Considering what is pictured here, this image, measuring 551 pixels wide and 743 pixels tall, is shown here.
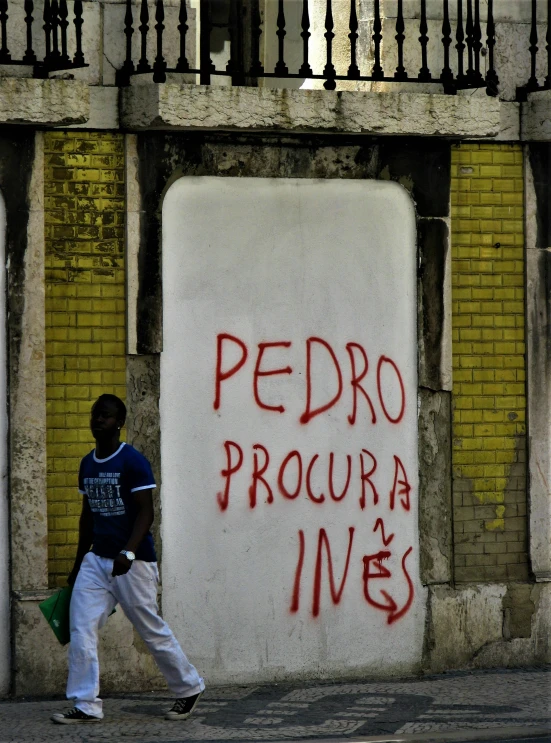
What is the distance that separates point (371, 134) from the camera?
30.1 ft

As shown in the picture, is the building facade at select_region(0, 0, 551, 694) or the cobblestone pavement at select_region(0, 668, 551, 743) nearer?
the cobblestone pavement at select_region(0, 668, 551, 743)

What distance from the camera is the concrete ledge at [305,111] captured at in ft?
28.5

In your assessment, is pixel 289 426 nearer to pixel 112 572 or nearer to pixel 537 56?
pixel 112 572

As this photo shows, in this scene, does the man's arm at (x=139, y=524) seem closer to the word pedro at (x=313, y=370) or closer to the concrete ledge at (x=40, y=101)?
the word pedro at (x=313, y=370)

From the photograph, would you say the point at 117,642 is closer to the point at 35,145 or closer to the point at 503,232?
the point at 35,145

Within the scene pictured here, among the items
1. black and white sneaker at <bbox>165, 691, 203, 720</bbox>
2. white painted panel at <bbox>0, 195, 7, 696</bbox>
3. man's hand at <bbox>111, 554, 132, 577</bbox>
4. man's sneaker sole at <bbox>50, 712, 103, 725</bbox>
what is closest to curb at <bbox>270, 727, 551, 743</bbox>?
black and white sneaker at <bbox>165, 691, 203, 720</bbox>

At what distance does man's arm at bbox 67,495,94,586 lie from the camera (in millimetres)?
7852

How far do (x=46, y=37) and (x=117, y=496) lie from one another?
2.70m

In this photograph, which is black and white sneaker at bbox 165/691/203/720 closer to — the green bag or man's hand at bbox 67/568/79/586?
the green bag

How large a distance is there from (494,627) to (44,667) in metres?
2.73

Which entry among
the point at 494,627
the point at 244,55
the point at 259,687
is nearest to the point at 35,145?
the point at 244,55

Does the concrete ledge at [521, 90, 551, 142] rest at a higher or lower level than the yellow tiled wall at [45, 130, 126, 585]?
higher

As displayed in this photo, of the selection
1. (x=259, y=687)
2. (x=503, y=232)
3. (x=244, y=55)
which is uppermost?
(x=244, y=55)

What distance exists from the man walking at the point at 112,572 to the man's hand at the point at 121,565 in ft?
0.06
